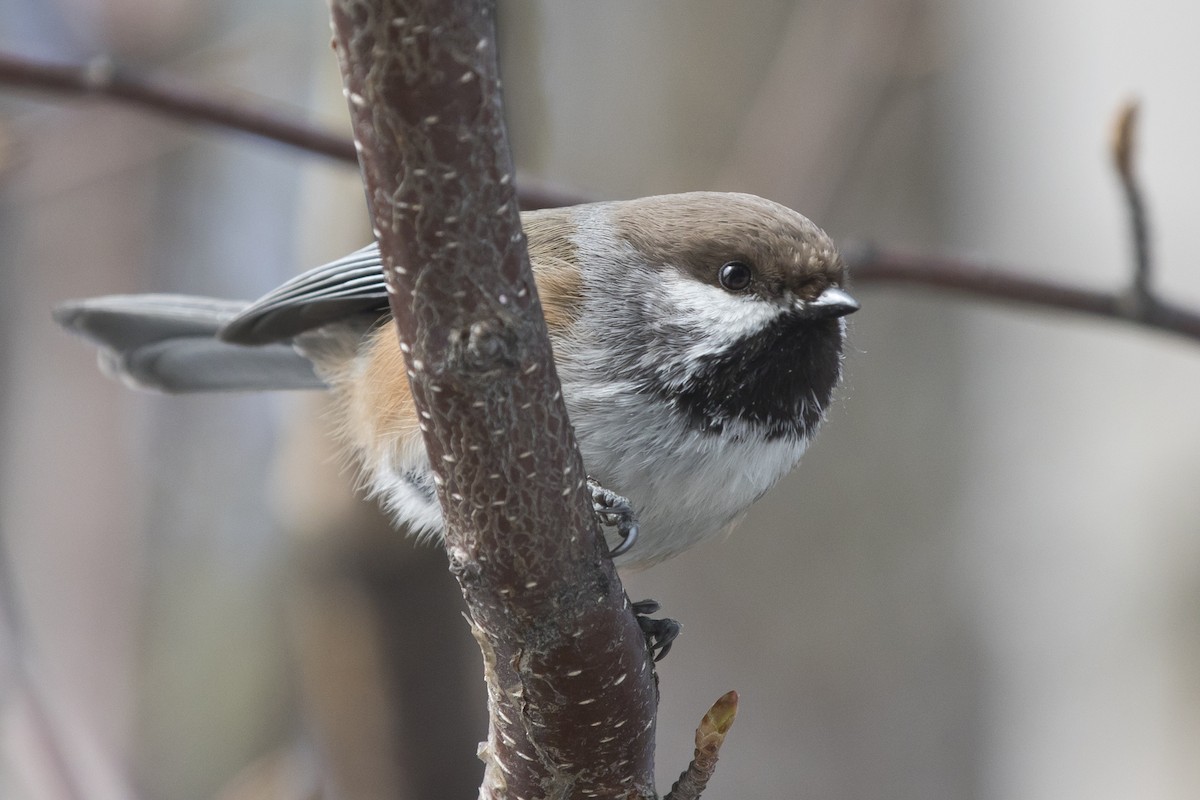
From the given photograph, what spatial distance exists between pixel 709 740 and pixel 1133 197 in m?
1.51

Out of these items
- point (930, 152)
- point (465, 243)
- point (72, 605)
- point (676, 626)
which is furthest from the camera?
point (930, 152)

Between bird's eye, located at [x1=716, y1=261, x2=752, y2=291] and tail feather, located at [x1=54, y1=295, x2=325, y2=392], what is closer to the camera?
bird's eye, located at [x1=716, y1=261, x2=752, y2=291]

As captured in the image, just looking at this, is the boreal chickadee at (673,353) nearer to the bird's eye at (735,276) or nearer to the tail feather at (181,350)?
the bird's eye at (735,276)

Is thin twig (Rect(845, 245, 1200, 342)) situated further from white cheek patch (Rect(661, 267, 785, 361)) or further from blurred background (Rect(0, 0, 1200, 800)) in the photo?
blurred background (Rect(0, 0, 1200, 800))

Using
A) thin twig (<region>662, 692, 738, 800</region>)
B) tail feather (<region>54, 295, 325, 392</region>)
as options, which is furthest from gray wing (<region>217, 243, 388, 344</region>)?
thin twig (<region>662, 692, 738, 800</region>)

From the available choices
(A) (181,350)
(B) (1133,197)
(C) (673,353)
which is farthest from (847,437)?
(C) (673,353)

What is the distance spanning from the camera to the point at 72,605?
4180 mm

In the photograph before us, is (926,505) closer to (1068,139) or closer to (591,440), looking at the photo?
(1068,139)

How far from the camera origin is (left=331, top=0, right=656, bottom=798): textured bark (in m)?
1.10

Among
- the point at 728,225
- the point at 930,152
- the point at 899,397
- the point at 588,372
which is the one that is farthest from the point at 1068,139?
the point at 588,372

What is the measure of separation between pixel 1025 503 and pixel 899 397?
2.17 ft

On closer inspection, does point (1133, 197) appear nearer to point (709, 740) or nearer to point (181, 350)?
point (709, 740)

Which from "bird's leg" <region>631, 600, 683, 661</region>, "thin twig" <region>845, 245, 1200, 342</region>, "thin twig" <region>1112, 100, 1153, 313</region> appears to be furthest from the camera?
"thin twig" <region>845, 245, 1200, 342</region>

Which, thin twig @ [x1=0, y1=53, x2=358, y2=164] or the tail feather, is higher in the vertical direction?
thin twig @ [x1=0, y1=53, x2=358, y2=164]
